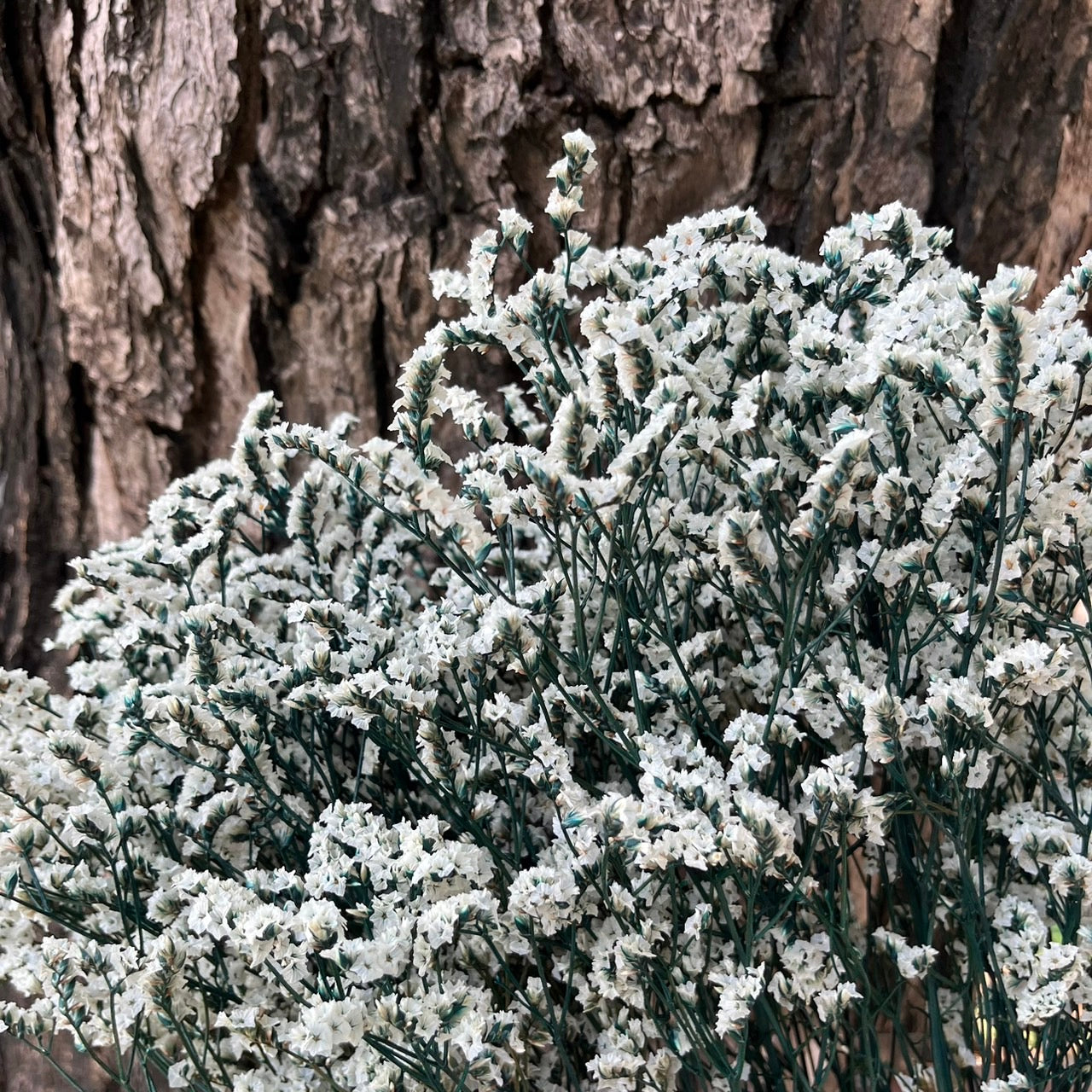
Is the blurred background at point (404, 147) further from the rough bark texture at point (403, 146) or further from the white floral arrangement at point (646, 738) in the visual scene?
the white floral arrangement at point (646, 738)

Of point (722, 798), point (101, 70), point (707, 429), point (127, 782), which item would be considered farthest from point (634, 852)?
point (101, 70)

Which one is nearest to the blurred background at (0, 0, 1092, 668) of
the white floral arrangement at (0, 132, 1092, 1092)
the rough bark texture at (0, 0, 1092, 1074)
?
the rough bark texture at (0, 0, 1092, 1074)

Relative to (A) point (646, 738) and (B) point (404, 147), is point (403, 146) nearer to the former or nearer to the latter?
(B) point (404, 147)

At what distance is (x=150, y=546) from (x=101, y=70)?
0.79 metres

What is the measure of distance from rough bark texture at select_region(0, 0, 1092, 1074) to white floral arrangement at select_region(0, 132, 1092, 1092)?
41 centimetres

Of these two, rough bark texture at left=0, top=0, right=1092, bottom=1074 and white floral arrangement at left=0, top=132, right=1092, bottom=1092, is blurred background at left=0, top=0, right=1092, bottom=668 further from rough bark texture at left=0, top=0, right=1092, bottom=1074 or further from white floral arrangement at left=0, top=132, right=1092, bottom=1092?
white floral arrangement at left=0, top=132, right=1092, bottom=1092

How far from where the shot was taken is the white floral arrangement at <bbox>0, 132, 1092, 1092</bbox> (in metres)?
0.94

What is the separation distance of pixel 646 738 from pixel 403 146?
39.5 inches

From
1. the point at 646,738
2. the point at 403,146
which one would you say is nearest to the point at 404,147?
the point at 403,146

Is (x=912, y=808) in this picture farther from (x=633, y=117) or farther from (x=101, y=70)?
(x=101, y=70)

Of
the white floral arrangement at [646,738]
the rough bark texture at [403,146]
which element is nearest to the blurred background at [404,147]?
the rough bark texture at [403,146]

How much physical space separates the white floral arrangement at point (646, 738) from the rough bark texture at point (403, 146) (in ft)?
1.33

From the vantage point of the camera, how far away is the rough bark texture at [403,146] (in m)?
1.50

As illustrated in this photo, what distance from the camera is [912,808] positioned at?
1026mm
